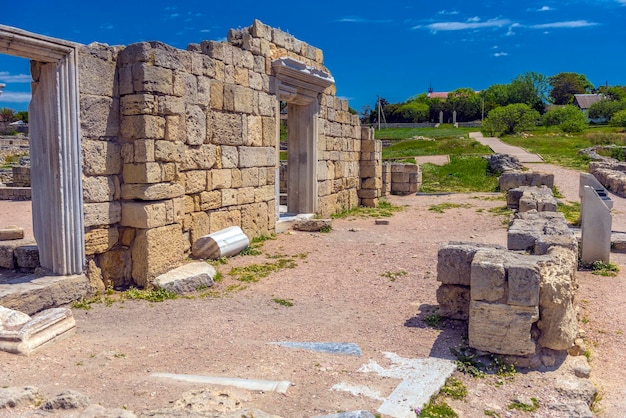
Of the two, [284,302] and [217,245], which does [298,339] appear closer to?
[284,302]

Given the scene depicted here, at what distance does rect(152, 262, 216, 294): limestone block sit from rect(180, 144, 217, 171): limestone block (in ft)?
5.00

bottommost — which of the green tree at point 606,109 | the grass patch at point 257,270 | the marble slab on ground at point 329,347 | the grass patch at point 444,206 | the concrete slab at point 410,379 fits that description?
Answer: the concrete slab at point 410,379

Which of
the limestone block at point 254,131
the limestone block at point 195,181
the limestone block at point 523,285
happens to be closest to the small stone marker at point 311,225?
the limestone block at point 254,131

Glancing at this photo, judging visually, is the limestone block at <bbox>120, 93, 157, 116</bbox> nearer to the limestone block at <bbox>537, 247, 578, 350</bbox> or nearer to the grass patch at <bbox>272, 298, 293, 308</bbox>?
the grass patch at <bbox>272, 298, 293, 308</bbox>

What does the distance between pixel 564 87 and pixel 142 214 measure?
83.2 meters

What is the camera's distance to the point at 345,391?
3.82 m

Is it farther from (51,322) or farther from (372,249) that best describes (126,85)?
(372,249)

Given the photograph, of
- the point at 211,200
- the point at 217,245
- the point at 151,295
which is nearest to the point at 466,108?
the point at 211,200

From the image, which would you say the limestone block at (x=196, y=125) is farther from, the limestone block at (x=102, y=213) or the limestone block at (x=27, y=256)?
the limestone block at (x=27, y=256)

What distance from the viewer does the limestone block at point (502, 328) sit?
4348mm

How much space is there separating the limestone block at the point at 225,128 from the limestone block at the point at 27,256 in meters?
3.10

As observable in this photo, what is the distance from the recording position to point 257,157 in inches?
384

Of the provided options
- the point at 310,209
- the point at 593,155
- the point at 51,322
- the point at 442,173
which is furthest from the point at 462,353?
the point at 593,155

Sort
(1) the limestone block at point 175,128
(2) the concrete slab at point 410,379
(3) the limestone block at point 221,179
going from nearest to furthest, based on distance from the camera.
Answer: (2) the concrete slab at point 410,379
(1) the limestone block at point 175,128
(3) the limestone block at point 221,179
